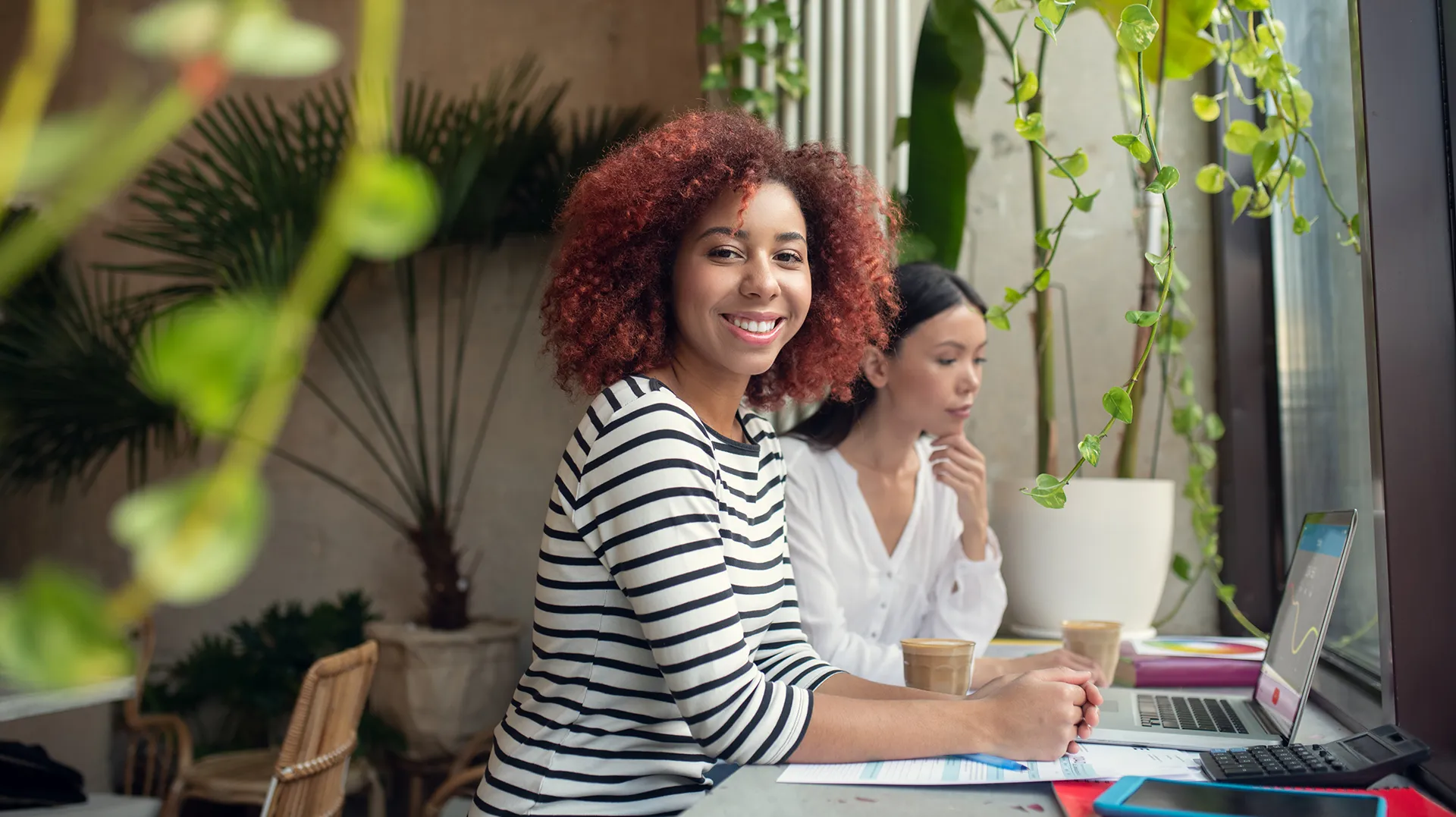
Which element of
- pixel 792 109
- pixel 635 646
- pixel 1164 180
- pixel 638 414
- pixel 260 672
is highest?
pixel 792 109

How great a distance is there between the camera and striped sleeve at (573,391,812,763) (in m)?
1.07

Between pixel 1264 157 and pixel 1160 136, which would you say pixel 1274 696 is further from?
pixel 1160 136

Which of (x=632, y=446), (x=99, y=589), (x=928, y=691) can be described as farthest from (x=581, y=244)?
(x=99, y=589)

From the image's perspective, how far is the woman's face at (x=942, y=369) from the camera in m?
1.93

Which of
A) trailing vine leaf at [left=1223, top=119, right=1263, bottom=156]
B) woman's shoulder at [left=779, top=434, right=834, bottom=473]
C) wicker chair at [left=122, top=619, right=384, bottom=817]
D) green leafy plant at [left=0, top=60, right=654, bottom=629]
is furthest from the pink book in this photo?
green leafy plant at [left=0, top=60, right=654, bottom=629]

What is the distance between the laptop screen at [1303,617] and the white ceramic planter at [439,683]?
2116mm

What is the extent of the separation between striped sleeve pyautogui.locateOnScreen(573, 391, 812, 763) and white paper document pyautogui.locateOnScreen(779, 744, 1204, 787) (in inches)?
2.3

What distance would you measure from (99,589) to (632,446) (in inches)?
39.9

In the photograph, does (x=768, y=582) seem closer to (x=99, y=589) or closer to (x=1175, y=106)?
(x=99, y=589)

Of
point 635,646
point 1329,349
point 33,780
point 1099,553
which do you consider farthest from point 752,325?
point 33,780

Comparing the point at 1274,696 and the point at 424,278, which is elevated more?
the point at 424,278

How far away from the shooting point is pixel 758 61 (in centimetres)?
275

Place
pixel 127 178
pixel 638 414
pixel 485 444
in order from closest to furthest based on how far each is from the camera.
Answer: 1. pixel 127 178
2. pixel 638 414
3. pixel 485 444

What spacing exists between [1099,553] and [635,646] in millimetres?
1139
